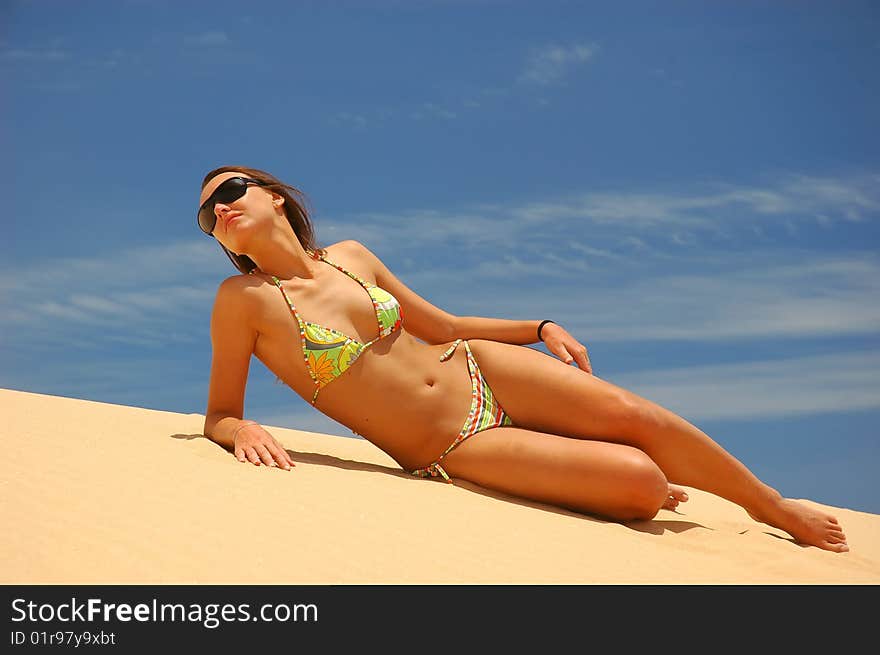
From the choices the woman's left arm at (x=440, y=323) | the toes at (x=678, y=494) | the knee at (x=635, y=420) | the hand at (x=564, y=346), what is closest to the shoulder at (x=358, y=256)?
the woman's left arm at (x=440, y=323)

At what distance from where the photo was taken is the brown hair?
5.51 m

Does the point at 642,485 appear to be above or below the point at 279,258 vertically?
below

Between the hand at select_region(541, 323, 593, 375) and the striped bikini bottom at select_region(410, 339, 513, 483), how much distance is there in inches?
19.7

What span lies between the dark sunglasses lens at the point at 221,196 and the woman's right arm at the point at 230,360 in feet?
1.39

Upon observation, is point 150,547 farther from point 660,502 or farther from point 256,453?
point 660,502

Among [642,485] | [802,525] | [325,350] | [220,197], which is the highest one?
[220,197]

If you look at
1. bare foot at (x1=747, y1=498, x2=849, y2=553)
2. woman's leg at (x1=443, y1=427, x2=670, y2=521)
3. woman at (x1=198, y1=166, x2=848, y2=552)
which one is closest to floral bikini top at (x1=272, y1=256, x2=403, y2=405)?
woman at (x1=198, y1=166, x2=848, y2=552)

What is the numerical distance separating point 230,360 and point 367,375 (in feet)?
2.49

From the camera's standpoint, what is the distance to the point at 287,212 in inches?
223

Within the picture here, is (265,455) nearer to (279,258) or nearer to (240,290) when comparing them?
(240,290)

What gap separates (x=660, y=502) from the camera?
5023 mm

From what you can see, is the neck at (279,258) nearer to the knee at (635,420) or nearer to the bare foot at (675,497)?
the knee at (635,420)

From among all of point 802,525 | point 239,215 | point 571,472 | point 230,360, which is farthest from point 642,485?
point 239,215
